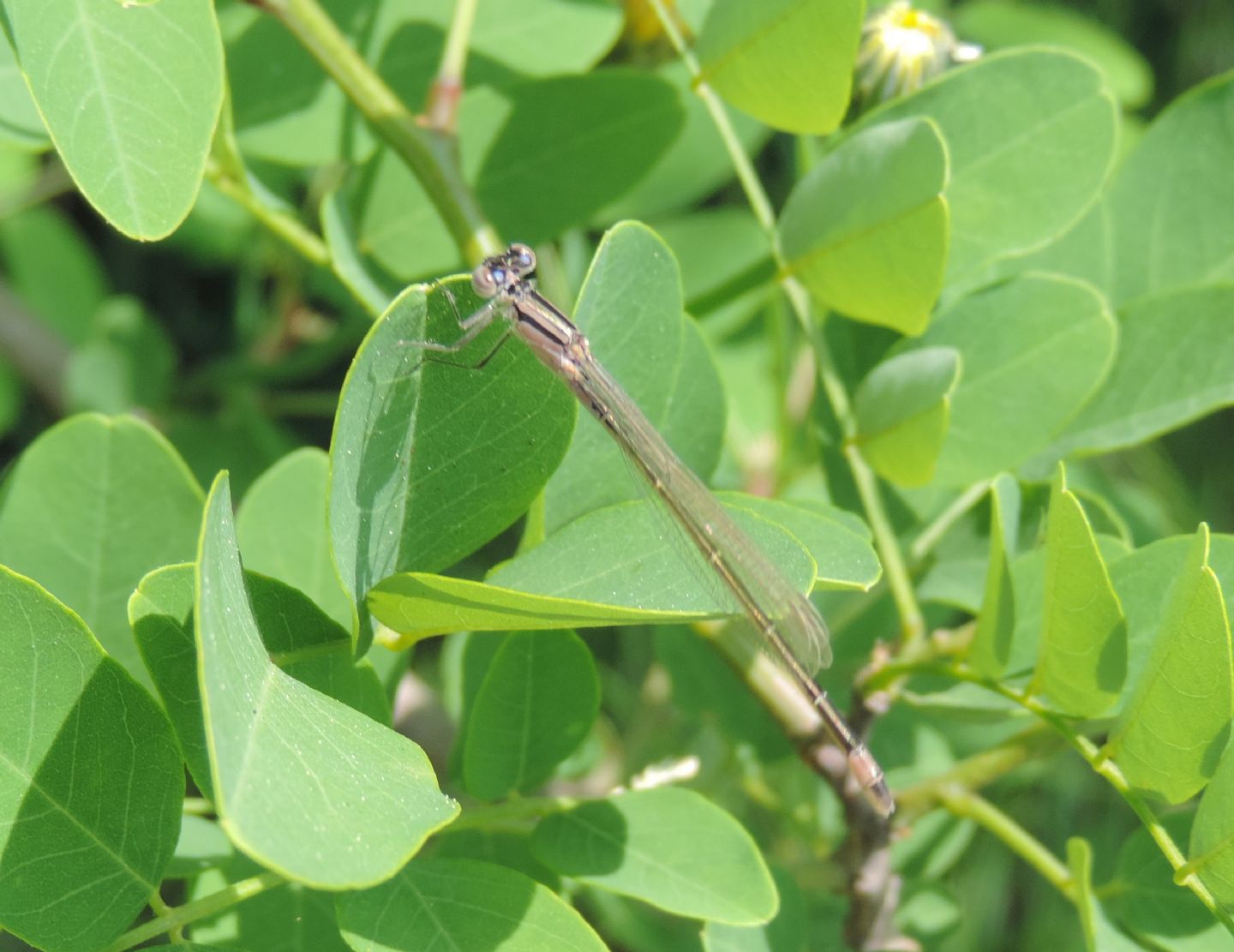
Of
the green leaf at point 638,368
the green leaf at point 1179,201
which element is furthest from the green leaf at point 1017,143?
the green leaf at point 638,368

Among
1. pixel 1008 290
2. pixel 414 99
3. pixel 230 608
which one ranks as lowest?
pixel 1008 290

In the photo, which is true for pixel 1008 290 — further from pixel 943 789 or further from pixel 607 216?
pixel 607 216

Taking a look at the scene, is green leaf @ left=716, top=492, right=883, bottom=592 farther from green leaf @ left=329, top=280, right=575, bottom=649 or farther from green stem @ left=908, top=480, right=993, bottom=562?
green stem @ left=908, top=480, right=993, bottom=562

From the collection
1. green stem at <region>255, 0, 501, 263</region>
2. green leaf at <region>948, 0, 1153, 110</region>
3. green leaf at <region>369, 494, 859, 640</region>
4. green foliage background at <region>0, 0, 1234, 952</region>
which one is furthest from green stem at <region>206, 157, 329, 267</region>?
green leaf at <region>948, 0, 1153, 110</region>

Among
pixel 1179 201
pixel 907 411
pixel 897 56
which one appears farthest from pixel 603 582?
pixel 1179 201

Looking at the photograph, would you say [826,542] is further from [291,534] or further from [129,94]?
[129,94]

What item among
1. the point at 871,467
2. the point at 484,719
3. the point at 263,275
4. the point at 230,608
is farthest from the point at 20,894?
the point at 263,275

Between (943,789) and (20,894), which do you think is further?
(943,789)
